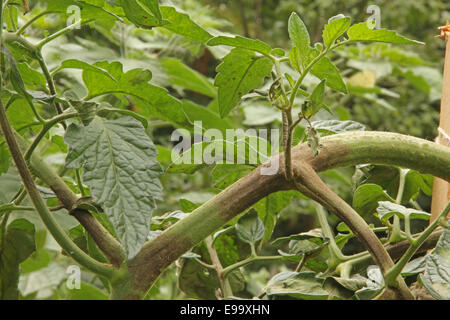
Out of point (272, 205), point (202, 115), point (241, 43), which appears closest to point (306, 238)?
point (272, 205)

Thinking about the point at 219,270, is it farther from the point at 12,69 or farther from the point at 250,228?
the point at 12,69

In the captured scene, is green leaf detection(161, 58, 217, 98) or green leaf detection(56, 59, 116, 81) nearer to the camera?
green leaf detection(56, 59, 116, 81)

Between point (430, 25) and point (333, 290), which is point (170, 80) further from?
point (430, 25)

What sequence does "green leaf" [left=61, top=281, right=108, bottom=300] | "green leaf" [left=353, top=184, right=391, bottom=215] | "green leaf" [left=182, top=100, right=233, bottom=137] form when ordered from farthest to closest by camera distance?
"green leaf" [left=182, top=100, right=233, bottom=137], "green leaf" [left=61, top=281, right=108, bottom=300], "green leaf" [left=353, top=184, right=391, bottom=215]

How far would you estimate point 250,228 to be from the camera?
40 centimetres

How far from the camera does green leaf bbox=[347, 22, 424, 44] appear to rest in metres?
0.30

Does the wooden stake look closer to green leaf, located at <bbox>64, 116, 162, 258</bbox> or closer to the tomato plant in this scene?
the tomato plant

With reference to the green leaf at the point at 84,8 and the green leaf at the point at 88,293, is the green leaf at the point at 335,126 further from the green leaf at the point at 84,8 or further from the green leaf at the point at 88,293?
the green leaf at the point at 88,293

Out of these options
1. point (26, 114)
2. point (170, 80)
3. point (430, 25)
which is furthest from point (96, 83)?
point (430, 25)

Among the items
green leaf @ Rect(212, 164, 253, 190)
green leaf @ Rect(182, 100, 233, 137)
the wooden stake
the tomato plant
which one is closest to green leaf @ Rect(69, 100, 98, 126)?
the tomato plant

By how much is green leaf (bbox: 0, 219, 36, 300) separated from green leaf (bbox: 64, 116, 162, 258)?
141 mm

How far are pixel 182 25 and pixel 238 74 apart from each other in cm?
5

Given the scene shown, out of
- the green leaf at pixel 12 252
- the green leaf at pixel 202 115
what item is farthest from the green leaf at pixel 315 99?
the green leaf at pixel 202 115

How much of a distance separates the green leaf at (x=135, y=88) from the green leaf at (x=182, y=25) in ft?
0.11
